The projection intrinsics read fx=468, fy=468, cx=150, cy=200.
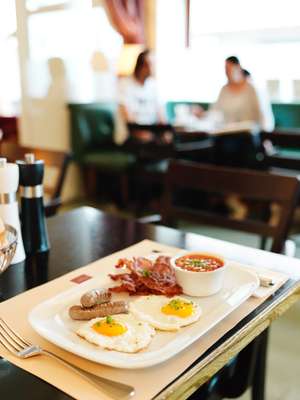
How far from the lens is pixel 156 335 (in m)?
0.83

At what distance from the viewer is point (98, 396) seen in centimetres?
67

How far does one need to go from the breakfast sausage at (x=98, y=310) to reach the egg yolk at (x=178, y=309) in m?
0.08

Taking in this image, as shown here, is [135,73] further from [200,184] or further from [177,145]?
[200,184]

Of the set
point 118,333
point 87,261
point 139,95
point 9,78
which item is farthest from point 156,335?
point 139,95

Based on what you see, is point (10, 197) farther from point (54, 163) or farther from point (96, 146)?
point (96, 146)

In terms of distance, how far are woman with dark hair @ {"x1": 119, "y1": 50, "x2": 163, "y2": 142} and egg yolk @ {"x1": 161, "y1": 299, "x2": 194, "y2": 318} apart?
11.9 feet

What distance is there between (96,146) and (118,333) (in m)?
4.11

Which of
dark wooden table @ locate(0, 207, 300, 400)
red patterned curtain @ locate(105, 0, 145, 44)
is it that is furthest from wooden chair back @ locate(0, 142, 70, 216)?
red patterned curtain @ locate(105, 0, 145, 44)

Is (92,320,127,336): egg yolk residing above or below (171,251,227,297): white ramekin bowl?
below

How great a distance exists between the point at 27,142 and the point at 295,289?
380 centimetres

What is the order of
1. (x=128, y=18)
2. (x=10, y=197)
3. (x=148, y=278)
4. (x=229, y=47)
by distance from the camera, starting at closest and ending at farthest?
(x=148, y=278) → (x=10, y=197) → (x=128, y=18) → (x=229, y=47)

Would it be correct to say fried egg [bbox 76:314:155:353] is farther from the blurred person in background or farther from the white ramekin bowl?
the blurred person in background

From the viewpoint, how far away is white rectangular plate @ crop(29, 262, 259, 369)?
0.74m

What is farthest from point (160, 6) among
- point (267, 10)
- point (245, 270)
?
point (245, 270)
